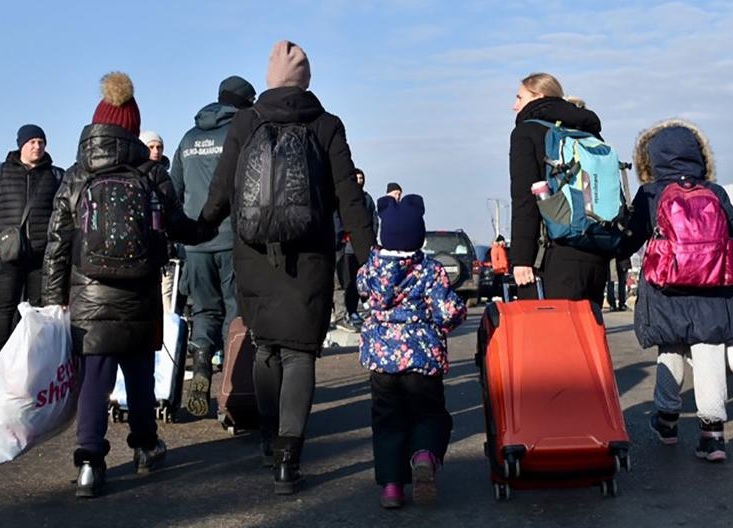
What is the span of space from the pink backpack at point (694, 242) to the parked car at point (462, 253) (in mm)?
18323

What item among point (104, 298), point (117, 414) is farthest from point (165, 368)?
point (104, 298)

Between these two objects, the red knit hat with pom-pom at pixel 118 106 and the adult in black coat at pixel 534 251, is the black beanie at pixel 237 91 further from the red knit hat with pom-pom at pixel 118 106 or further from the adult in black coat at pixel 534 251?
the adult in black coat at pixel 534 251

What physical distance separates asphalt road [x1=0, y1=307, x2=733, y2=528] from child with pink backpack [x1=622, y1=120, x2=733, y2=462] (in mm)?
282

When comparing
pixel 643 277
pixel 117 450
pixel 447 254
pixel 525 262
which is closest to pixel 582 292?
pixel 525 262

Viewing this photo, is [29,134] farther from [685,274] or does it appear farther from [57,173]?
[685,274]

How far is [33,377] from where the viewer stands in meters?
5.12

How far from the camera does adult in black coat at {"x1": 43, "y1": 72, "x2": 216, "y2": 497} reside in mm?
5188

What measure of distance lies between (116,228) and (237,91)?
7.53 feet

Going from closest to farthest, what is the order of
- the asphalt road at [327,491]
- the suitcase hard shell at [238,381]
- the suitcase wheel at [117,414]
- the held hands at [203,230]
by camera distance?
1. the asphalt road at [327,491]
2. the held hands at [203,230]
3. the suitcase hard shell at [238,381]
4. the suitcase wheel at [117,414]

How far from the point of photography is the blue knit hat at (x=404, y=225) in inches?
194

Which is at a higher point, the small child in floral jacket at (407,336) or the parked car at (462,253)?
the parked car at (462,253)

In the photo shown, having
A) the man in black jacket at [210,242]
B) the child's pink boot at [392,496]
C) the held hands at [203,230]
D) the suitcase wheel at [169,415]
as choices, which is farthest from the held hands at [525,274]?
the suitcase wheel at [169,415]

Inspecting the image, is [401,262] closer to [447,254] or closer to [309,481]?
[309,481]

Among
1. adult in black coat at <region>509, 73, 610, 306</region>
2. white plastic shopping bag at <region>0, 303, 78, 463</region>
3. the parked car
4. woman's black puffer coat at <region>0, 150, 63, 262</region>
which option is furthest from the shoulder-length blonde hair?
the parked car
